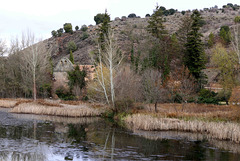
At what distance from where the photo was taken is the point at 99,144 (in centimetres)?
1902

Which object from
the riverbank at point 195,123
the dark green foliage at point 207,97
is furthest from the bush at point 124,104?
the dark green foliage at point 207,97

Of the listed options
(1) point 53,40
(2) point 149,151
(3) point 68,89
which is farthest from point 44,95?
(1) point 53,40

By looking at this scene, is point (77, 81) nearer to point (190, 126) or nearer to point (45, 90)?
point (45, 90)

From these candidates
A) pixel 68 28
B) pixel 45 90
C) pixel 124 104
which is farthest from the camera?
pixel 68 28

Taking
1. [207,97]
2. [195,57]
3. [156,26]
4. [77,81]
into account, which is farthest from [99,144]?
[156,26]

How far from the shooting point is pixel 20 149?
16.9 meters

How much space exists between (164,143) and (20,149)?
955 centimetres

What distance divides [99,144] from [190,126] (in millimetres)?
8026

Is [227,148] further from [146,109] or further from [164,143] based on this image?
[146,109]

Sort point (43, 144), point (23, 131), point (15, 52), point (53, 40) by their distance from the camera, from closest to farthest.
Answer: point (43, 144) < point (23, 131) < point (15, 52) < point (53, 40)

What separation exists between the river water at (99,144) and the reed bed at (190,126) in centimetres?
72

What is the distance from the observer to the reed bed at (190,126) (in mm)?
19797

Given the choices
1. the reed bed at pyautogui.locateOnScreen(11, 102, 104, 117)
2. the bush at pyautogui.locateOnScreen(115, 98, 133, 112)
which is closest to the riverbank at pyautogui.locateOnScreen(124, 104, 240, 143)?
the bush at pyautogui.locateOnScreen(115, 98, 133, 112)

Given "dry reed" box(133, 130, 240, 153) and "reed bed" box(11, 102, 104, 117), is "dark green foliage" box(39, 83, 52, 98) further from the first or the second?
"dry reed" box(133, 130, 240, 153)
